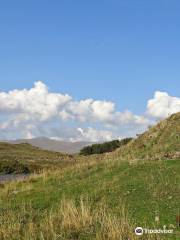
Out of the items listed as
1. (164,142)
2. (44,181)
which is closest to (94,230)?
(44,181)

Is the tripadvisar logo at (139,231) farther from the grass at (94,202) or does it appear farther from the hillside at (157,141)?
the hillside at (157,141)

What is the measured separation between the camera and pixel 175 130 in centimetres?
5003

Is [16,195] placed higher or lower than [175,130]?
lower

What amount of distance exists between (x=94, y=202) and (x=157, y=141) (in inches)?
1017

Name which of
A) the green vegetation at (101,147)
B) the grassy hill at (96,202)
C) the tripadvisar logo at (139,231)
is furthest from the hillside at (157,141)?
the green vegetation at (101,147)

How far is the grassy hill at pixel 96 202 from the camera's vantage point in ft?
58.2

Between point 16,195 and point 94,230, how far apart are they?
1671 centimetres

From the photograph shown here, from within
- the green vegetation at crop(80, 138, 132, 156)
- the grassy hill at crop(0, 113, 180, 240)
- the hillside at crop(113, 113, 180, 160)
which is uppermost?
the green vegetation at crop(80, 138, 132, 156)

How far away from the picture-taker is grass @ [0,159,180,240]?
58.6ft

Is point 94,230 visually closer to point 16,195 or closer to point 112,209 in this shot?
point 112,209

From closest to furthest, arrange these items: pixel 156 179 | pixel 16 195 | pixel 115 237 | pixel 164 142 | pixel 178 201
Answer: pixel 115 237 < pixel 178 201 < pixel 156 179 < pixel 16 195 < pixel 164 142

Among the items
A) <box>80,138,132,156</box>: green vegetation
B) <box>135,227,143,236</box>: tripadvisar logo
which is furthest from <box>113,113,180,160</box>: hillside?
<box>80,138,132,156</box>: green vegetation

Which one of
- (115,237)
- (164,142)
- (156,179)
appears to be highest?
(164,142)

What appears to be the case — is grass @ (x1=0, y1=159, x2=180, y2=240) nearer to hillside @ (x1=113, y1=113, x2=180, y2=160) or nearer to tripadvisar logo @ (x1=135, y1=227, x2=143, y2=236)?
tripadvisar logo @ (x1=135, y1=227, x2=143, y2=236)
